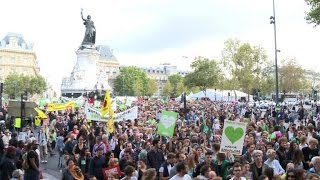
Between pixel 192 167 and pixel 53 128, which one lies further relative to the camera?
pixel 53 128

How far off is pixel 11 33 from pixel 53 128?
12436 cm

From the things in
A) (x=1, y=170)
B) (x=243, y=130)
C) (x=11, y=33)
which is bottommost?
(x=1, y=170)

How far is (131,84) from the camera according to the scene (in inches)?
5979

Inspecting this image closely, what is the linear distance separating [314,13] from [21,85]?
89798 millimetres

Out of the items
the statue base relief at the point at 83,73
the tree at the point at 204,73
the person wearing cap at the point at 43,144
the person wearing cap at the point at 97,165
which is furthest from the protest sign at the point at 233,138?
the tree at the point at 204,73

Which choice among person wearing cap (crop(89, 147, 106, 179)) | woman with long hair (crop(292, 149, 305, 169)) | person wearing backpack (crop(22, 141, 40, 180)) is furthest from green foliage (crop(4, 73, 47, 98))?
woman with long hair (crop(292, 149, 305, 169))

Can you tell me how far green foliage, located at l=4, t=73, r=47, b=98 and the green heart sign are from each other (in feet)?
324

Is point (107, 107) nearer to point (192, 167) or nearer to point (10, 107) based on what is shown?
point (10, 107)

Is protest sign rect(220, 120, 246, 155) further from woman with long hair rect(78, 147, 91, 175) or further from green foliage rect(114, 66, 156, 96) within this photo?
green foliage rect(114, 66, 156, 96)

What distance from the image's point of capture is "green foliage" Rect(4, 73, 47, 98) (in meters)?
108

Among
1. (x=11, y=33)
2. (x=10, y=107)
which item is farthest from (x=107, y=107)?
(x=11, y=33)

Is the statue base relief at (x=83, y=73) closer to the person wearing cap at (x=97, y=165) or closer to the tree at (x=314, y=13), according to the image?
the tree at (x=314, y=13)

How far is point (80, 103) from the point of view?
40156 millimetres

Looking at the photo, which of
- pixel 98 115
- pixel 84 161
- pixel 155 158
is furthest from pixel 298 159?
pixel 98 115
